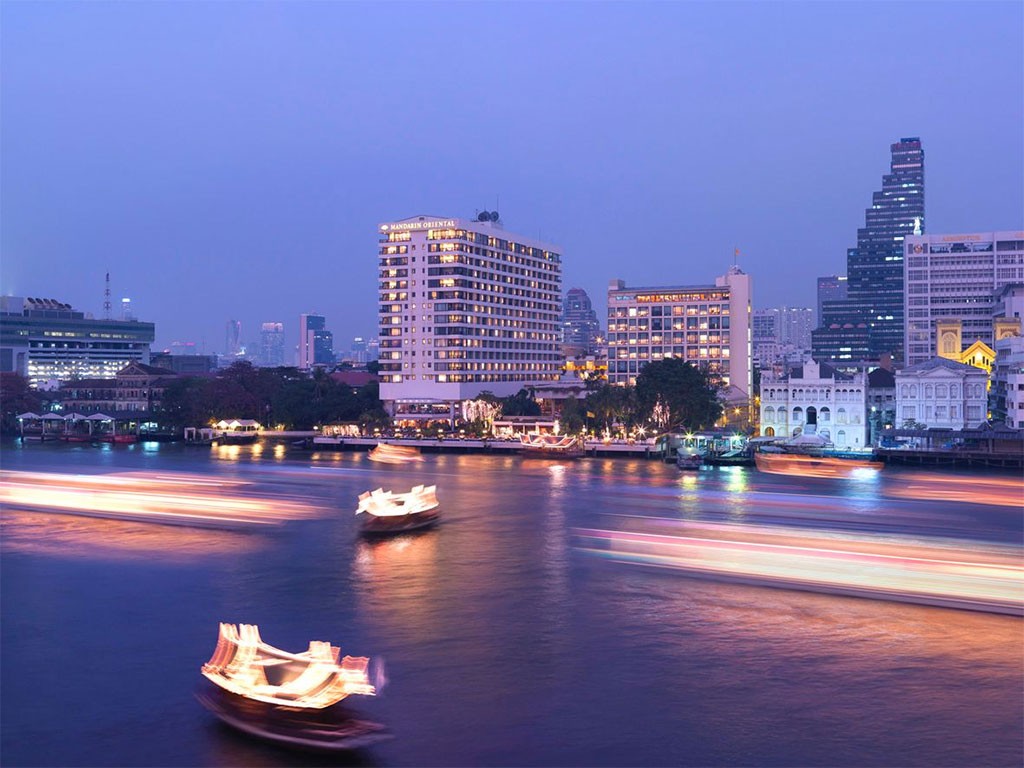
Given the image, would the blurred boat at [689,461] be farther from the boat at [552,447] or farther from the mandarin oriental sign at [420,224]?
the mandarin oriental sign at [420,224]

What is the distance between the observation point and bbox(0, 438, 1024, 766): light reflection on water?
16.9 metres

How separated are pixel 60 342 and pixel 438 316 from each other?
260ft

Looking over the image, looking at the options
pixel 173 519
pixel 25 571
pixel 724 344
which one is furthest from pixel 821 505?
pixel 724 344

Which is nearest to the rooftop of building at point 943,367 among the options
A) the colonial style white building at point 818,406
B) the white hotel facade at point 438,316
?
the colonial style white building at point 818,406

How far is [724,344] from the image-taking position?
338 ft

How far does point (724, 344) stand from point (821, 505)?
5931 centimetres

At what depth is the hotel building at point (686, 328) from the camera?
102 metres

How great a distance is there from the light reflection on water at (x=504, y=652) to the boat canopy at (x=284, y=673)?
2.82ft

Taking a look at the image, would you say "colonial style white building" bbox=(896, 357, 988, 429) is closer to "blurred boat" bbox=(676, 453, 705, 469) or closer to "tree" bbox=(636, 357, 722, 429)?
"tree" bbox=(636, 357, 722, 429)

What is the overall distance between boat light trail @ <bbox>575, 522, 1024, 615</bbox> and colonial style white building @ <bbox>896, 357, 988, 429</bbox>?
125 feet

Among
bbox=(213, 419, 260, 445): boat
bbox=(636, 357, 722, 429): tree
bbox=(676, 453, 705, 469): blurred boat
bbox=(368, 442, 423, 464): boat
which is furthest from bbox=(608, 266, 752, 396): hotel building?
bbox=(213, 419, 260, 445): boat

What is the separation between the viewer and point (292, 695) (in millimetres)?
16719

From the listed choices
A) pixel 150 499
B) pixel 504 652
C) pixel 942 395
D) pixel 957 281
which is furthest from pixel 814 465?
pixel 957 281

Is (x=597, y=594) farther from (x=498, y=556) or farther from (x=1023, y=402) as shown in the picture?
(x=1023, y=402)
